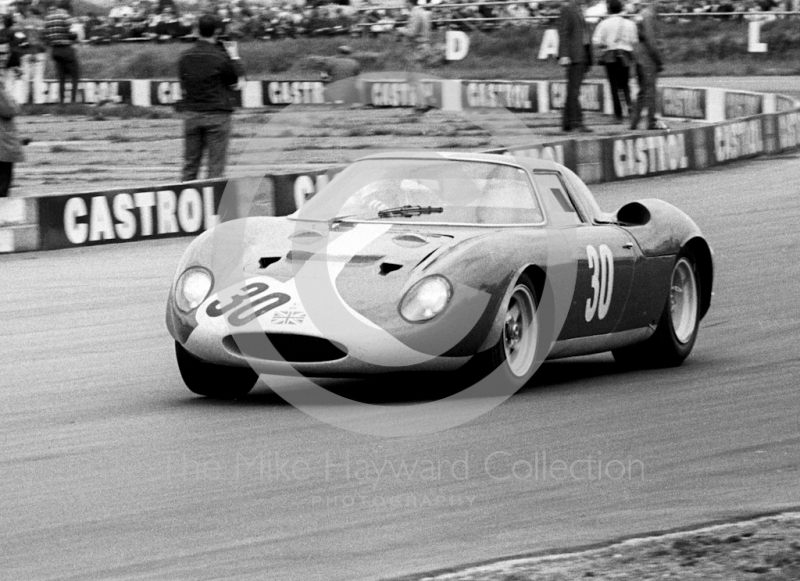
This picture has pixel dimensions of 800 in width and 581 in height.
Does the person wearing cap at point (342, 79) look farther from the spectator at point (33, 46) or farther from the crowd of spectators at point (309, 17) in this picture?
the spectator at point (33, 46)

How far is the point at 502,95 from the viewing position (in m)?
28.8

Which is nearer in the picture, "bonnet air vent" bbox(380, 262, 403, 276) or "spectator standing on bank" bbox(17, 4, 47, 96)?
"bonnet air vent" bbox(380, 262, 403, 276)

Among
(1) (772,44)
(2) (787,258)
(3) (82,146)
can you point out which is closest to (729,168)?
(2) (787,258)

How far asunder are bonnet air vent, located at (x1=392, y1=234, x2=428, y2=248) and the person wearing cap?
2503 centimetres

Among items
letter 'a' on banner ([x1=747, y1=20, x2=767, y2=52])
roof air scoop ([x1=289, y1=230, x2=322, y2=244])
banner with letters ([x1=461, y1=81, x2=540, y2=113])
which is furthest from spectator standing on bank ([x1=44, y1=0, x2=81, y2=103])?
roof air scoop ([x1=289, y1=230, x2=322, y2=244])

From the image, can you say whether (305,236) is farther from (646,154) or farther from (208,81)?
(646,154)

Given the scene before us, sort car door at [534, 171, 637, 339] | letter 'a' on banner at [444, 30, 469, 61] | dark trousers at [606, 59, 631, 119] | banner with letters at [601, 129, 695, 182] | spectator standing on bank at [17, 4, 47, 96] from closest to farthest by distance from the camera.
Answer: car door at [534, 171, 637, 339]
banner with letters at [601, 129, 695, 182]
dark trousers at [606, 59, 631, 119]
spectator standing on bank at [17, 4, 47, 96]
letter 'a' on banner at [444, 30, 469, 61]

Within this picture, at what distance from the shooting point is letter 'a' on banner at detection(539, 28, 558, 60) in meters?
37.8

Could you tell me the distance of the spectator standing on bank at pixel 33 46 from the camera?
3098 centimetres

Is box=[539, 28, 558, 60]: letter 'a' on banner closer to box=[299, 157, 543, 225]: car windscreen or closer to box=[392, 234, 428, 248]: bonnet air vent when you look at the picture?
box=[299, 157, 543, 225]: car windscreen

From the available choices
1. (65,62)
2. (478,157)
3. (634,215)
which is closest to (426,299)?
(478,157)

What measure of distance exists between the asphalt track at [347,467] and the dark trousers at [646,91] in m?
11.2

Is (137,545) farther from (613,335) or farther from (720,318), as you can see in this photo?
(720,318)

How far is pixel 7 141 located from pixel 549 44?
1036 inches
